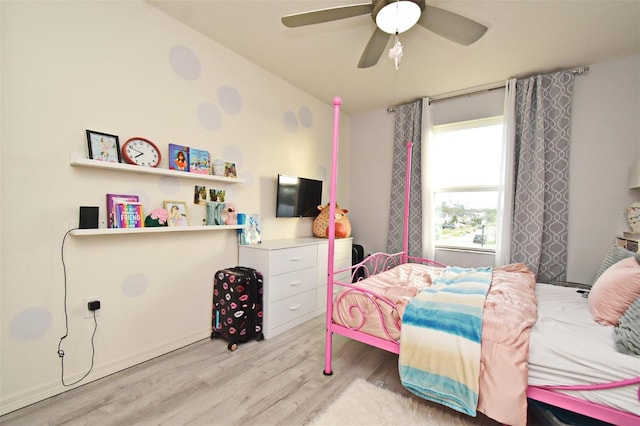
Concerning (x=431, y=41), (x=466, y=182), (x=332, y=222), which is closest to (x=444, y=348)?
(x=332, y=222)

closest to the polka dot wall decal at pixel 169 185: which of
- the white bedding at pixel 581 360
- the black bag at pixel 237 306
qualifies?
the black bag at pixel 237 306

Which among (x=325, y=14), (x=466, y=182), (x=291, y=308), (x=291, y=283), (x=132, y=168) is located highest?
(x=325, y=14)

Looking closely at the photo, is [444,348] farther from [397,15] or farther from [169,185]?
[169,185]

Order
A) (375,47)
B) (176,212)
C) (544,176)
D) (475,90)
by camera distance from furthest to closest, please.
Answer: (475,90), (544,176), (176,212), (375,47)

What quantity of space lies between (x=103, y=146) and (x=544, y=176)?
151 inches

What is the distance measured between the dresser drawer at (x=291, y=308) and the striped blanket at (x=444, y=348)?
126cm

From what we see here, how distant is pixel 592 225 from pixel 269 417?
3307mm

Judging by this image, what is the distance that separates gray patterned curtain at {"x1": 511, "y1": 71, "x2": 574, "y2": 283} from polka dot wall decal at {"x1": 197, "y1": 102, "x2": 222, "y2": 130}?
10.1ft

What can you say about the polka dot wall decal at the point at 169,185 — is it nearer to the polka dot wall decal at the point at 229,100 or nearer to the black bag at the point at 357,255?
the polka dot wall decal at the point at 229,100

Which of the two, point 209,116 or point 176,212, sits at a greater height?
point 209,116

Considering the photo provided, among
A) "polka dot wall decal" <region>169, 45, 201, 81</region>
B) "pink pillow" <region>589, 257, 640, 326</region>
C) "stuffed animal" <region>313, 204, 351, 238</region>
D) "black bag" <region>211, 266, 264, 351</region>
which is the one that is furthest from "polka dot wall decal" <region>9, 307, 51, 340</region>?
"pink pillow" <region>589, 257, 640, 326</region>

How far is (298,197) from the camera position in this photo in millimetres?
3287

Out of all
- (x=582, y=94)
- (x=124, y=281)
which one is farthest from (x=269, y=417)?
(x=582, y=94)

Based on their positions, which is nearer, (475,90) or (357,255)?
(475,90)
